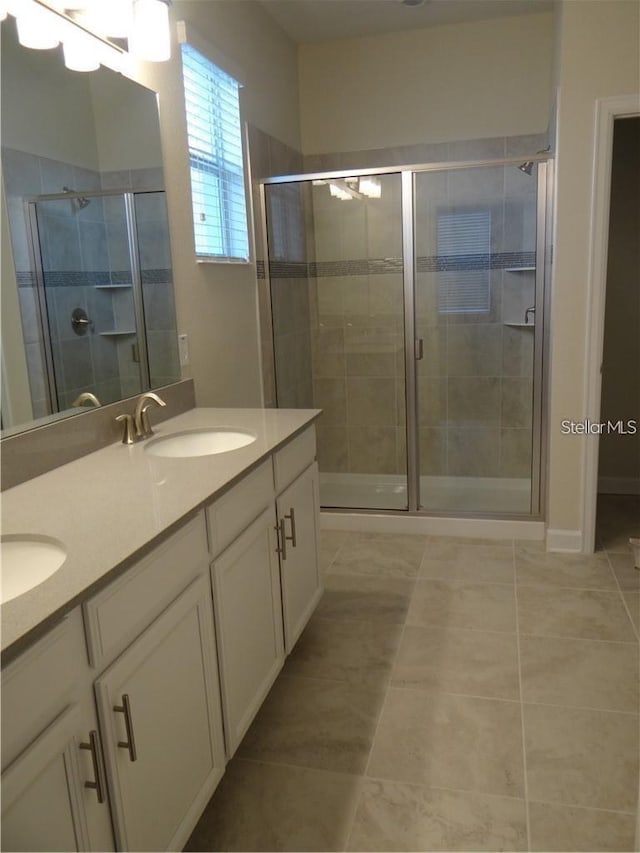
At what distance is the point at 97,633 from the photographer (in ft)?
3.81

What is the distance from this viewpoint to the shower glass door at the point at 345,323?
3676 millimetres

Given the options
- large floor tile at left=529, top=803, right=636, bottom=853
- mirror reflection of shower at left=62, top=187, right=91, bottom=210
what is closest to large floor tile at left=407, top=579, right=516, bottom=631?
large floor tile at left=529, top=803, right=636, bottom=853

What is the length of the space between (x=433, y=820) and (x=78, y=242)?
188 centimetres

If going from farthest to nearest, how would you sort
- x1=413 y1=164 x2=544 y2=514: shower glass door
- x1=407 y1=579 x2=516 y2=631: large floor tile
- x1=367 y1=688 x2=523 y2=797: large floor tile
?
x1=413 y1=164 x2=544 y2=514: shower glass door < x1=407 y1=579 x2=516 y2=631: large floor tile < x1=367 y1=688 x2=523 y2=797: large floor tile

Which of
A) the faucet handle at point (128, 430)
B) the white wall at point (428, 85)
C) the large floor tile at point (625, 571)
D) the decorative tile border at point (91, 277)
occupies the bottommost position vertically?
the large floor tile at point (625, 571)

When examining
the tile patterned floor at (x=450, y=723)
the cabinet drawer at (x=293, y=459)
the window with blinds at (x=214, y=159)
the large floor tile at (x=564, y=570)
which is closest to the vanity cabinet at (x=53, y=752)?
the tile patterned floor at (x=450, y=723)

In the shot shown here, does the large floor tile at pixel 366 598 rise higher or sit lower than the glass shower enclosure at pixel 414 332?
lower

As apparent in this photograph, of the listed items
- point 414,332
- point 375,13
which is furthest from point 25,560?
point 375,13

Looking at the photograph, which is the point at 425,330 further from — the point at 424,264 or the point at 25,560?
the point at 25,560

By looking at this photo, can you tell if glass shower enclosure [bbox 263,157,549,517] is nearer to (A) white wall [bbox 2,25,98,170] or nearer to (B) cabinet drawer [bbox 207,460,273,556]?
(A) white wall [bbox 2,25,98,170]

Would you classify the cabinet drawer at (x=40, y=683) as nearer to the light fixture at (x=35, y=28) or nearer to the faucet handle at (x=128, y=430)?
the faucet handle at (x=128, y=430)

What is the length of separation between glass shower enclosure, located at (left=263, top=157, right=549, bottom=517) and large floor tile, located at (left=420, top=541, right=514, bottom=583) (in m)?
0.28

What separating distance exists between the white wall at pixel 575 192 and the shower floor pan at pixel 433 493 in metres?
0.40

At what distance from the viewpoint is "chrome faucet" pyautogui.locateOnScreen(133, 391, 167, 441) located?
2.14 m
